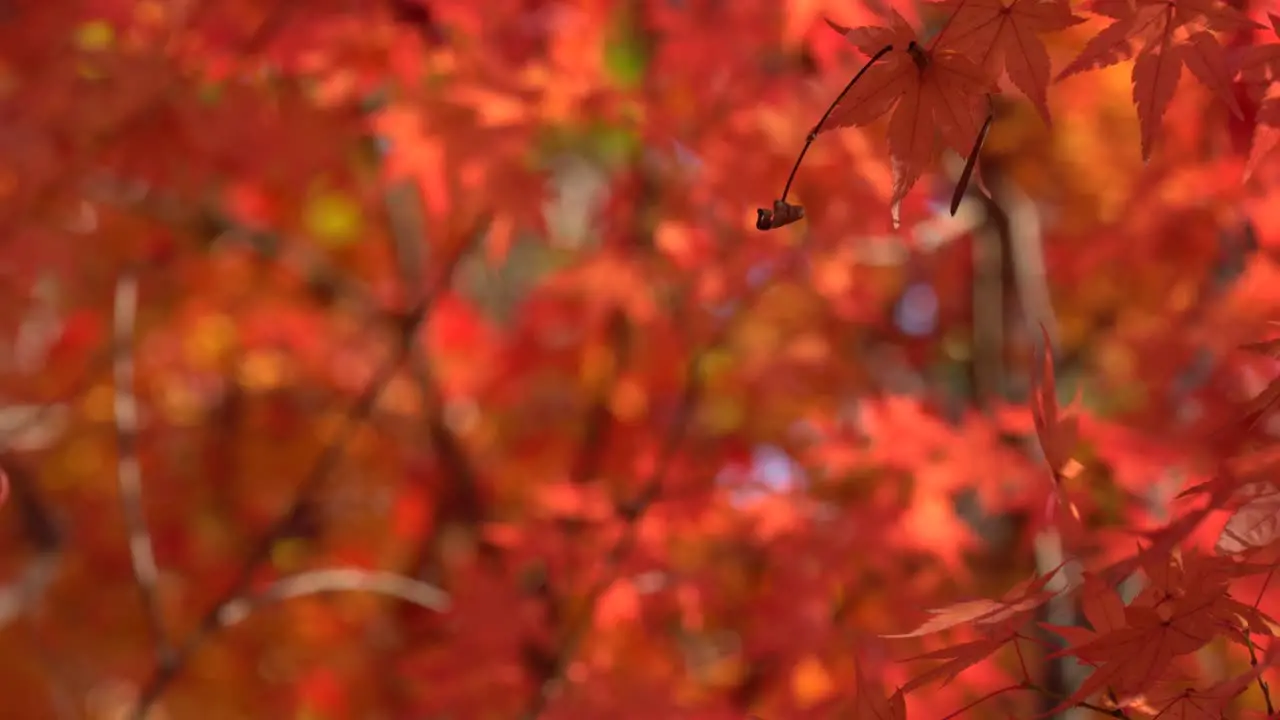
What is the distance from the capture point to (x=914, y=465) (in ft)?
9.16

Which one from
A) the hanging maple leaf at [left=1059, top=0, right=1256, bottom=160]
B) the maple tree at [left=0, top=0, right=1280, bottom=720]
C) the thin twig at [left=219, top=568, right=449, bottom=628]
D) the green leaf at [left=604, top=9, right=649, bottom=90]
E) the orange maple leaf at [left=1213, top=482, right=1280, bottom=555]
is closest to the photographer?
the orange maple leaf at [left=1213, top=482, right=1280, bottom=555]

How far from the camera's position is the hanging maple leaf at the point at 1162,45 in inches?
43.9

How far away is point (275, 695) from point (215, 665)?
0.92ft

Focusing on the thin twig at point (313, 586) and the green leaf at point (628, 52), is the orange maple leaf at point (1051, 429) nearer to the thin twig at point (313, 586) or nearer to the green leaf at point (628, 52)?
→ the thin twig at point (313, 586)

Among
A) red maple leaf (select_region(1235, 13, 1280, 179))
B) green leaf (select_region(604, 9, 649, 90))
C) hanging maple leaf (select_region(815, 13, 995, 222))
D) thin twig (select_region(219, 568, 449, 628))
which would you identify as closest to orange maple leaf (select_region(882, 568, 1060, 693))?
hanging maple leaf (select_region(815, 13, 995, 222))

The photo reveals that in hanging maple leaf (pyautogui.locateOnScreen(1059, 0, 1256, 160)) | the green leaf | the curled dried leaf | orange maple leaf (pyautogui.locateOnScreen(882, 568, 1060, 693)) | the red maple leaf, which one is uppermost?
hanging maple leaf (pyautogui.locateOnScreen(1059, 0, 1256, 160))

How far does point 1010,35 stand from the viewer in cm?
117

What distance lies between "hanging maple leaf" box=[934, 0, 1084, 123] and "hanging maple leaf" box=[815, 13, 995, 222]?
32mm

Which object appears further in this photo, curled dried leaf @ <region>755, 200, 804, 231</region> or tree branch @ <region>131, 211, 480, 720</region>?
tree branch @ <region>131, 211, 480, 720</region>

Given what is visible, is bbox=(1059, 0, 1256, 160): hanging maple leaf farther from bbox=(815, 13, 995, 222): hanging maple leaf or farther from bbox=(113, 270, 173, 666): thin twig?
bbox=(113, 270, 173, 666): thin twig

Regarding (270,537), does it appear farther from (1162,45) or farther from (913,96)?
(1162,45)

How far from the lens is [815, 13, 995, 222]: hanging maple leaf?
114cm

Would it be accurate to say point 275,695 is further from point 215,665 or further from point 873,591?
point 873,591

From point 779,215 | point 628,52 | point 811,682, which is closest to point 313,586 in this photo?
point 811,682
